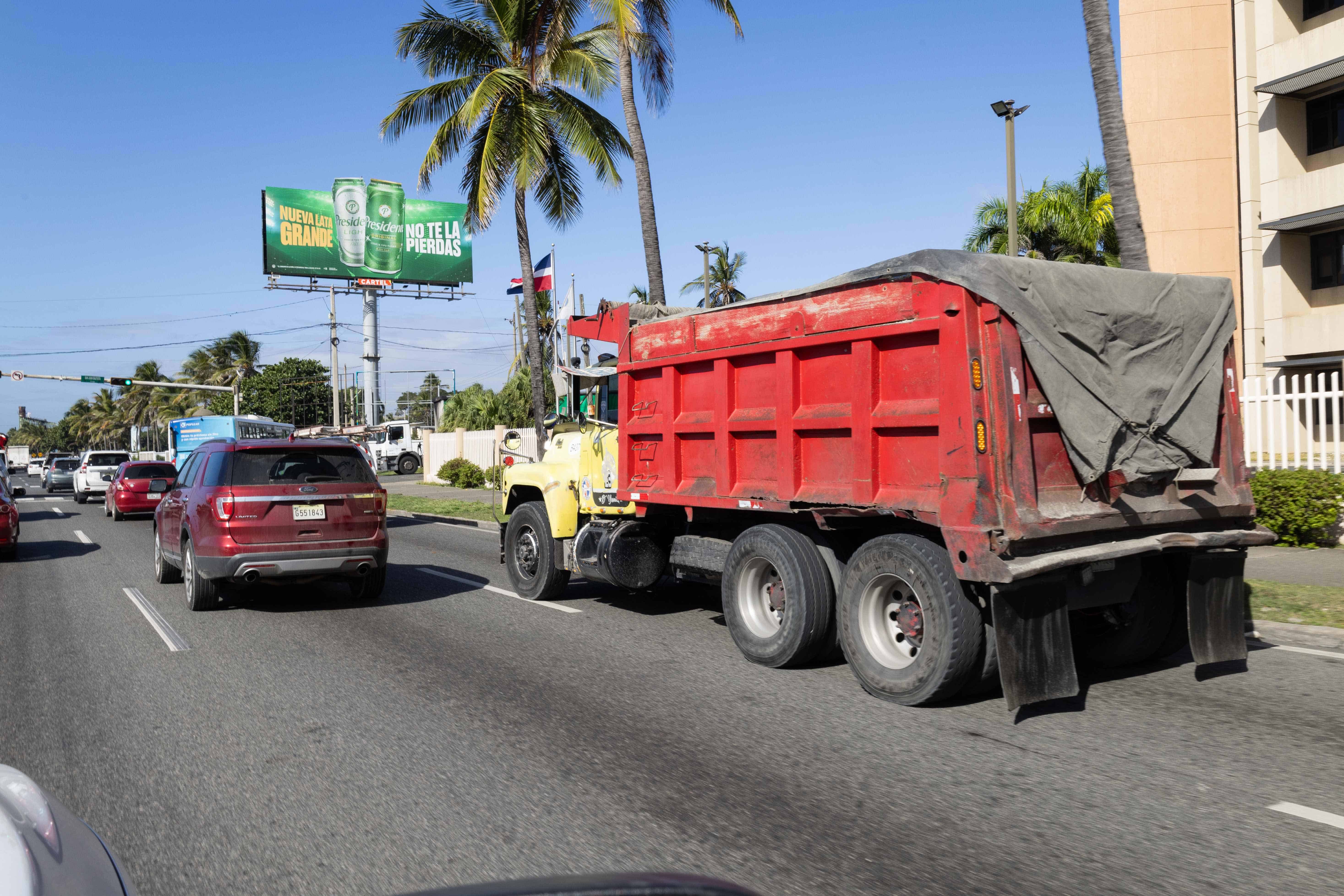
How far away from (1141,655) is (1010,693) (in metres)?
2.18

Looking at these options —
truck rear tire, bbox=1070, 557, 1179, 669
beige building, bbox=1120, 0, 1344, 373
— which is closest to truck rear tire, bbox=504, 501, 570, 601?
truck rear tire, bbox=1070, 557, 1179, 669

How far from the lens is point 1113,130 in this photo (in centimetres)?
1124

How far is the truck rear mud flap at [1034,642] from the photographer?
568 cm

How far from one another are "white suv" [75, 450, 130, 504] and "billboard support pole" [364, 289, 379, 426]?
25556 millimetres

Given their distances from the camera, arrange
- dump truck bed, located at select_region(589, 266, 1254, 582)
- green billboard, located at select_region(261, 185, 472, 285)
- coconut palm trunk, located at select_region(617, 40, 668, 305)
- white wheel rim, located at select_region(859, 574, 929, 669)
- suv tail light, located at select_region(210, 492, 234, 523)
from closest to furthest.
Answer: dump truck bed, located at select_region(589, 266, 1254, 582), white wheel rim, located at select_region(859, 574, 929, 669), suv tail light, located at select_region(210, 492, 234, 523), coconut palm trunk, located at select_region(617, 40, 668, 305), green billboard, located at select_region(261, 185, 472, 285)

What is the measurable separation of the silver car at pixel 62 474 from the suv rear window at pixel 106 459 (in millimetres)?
10960

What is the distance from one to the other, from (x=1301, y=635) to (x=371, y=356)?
208 ft

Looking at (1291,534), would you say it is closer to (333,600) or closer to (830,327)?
(830,327)

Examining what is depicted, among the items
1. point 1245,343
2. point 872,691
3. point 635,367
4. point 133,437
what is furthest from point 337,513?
point 133,437

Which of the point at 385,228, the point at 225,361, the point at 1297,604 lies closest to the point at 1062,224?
the point at 1297,604

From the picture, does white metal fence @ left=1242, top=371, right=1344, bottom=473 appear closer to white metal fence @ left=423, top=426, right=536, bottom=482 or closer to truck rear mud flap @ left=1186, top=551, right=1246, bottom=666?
truck rear mud flap @ left=1186, top=551, right=1246, bottom=666

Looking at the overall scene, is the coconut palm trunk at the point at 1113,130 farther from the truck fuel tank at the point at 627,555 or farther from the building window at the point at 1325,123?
the building window at the point at 1325,123

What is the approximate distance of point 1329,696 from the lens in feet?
20.8

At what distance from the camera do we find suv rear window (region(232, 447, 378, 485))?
33.3 ft
